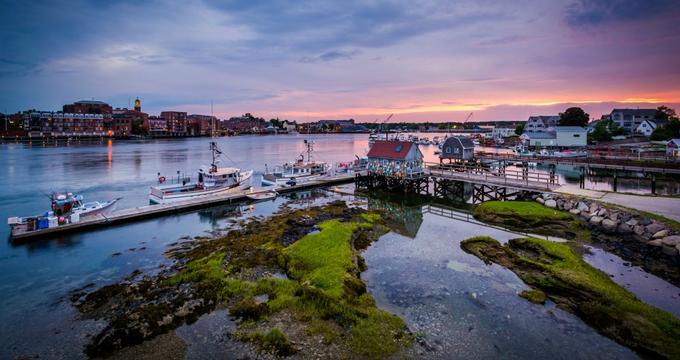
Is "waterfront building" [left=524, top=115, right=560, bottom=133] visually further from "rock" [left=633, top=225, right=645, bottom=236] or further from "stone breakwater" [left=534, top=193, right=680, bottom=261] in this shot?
"rock" [left=633, top=225, right=645, bottom=236]

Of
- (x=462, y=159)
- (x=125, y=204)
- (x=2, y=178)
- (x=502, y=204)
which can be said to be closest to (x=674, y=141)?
(x=462, y=159)

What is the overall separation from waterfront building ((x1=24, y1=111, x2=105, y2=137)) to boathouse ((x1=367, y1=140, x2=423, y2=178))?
571ft

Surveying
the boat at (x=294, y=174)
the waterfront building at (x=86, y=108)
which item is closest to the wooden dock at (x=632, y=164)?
Answer: the boat at (x=294, y=174)

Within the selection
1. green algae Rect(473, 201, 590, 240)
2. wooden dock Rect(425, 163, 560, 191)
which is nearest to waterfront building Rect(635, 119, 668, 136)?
wooden dock Rect(425, 163, 560, 191)

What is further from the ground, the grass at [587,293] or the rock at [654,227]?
the rock at [654,227]

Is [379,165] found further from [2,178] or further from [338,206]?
[2,178]

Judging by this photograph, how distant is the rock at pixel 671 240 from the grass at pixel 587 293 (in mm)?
5066

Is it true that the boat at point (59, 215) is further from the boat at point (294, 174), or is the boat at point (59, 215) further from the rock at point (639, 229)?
the rock at point (639, 229)

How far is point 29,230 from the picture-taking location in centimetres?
2498

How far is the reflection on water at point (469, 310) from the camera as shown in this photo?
12070 millimetres

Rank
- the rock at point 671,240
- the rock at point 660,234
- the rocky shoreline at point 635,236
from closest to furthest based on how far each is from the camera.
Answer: the rocky shoreline at point 635,236
the rock at point 671,240
the rock at point 660,234

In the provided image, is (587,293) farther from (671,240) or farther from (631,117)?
(631,117)

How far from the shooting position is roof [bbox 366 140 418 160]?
41.2 metres

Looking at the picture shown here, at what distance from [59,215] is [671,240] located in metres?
39.4
